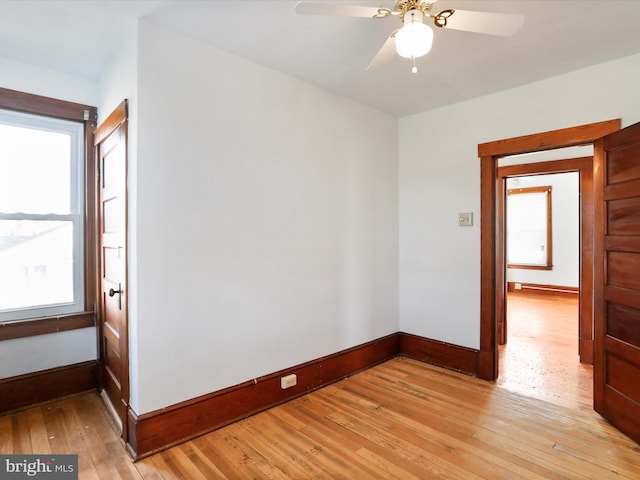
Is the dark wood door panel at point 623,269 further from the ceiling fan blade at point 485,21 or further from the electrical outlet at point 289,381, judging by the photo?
the electrical outlet at point 289,381

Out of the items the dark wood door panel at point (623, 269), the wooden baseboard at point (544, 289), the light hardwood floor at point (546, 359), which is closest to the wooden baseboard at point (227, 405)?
the light hardwood floor at point (546, 359)

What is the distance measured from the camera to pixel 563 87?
2832 millimetres

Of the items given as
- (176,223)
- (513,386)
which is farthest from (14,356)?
(513,386)

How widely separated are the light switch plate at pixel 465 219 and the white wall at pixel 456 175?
0.05 m

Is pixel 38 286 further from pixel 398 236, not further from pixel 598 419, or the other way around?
pixel 598 419

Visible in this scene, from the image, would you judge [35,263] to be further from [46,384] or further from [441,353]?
[441,353]

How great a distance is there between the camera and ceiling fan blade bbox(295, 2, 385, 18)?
4.90 ft

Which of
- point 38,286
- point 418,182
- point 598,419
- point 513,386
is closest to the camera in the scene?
point 598,419

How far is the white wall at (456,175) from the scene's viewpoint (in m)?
2.75

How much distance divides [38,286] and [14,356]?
0.53m

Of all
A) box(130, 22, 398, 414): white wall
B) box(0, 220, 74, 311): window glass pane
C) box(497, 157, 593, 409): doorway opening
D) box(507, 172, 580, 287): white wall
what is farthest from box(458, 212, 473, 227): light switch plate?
box(507, 172, 580, 287): white wall

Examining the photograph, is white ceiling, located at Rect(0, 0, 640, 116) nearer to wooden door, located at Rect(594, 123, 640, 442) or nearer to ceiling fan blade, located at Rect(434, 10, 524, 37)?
ceiling fan blade, located at Rect(434, 10, 524, 37)

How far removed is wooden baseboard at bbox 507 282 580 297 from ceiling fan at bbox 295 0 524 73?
7.23 metres

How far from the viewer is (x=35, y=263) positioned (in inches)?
108
